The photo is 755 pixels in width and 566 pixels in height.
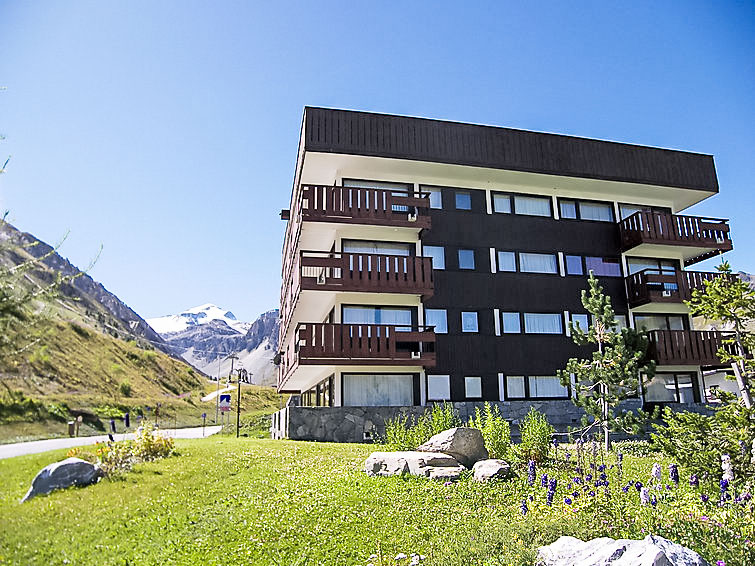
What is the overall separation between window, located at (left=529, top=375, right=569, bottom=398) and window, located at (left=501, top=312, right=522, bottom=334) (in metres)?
2.21

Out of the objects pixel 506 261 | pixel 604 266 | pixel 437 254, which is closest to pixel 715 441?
pixel 437 254

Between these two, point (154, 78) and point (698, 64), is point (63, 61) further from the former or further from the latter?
point (698, 64)

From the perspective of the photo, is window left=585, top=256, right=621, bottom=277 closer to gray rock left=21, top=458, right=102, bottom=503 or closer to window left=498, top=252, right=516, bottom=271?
window left=498, top=252, right=516, bottom=271

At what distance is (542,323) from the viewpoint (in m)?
27.3

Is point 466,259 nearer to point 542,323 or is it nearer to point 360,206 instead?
point 542,323

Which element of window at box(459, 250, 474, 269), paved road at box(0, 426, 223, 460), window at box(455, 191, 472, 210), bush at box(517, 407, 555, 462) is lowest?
bush at box(517, 407, 555, 462)

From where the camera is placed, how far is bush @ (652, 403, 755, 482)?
8047 millimetres

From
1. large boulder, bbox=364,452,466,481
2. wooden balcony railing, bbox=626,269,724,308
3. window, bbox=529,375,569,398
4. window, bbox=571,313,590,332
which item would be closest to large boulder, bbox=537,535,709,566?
large boulder, bbox=364,452,466,481

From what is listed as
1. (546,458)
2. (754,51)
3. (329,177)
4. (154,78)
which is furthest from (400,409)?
(154,78)

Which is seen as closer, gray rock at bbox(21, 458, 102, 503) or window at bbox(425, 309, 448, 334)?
gray rock at bbox(21, 458, 102, 503)

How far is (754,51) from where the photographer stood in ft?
39.5

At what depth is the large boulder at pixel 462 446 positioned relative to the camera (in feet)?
45.5

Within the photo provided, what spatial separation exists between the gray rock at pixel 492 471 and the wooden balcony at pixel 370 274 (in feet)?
39.1

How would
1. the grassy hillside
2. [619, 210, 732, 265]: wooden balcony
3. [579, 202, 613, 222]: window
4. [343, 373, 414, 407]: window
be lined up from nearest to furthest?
1. the grassy hillside
2. [343, 373, 414, 407]: window
3. [619, 210, 732, 265]: wooden balcony
4. [579, 202, 613, 222]: window
